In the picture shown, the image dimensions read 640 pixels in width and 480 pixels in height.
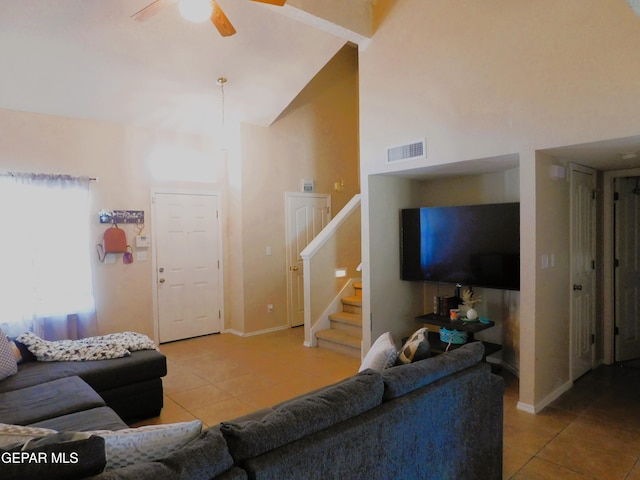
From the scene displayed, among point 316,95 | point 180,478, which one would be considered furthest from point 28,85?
point 180,478

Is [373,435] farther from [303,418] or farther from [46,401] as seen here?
[46,401]

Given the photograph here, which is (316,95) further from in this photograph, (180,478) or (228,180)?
(180,478)

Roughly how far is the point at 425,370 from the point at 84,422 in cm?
185

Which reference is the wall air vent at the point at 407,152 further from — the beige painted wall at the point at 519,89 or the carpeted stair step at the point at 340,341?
the carpeted stair step at the point at 340,341

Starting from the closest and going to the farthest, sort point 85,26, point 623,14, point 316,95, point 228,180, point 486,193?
point 623,14
point 85,26
point 486,193
point 228,180
point 316,95

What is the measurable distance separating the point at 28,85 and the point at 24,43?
0.55 metres

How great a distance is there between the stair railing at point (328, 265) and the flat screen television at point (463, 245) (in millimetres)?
1203

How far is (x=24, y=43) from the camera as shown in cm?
375

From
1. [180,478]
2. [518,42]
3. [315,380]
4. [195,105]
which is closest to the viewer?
[180,478]

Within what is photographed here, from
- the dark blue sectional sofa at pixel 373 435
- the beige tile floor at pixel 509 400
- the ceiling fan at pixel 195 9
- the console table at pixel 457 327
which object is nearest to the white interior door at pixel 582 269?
the beige tile floor at pixel 509 400

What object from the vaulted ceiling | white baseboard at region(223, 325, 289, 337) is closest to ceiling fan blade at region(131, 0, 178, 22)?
the vaulted ceiling

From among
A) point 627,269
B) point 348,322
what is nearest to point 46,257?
point 348,322

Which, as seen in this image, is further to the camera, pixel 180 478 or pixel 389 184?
pixel 389 184

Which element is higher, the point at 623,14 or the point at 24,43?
the point at 24,43
